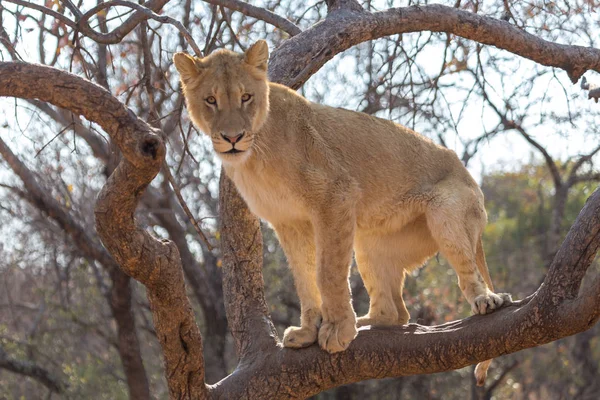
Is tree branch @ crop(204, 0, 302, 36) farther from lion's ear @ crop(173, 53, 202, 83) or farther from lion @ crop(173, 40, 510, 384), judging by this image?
lion's ear @ crop(173, 53, 202, 83)

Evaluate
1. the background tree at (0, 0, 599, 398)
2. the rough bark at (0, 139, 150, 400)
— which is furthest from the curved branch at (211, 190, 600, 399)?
the rough bark at (0, 139, 150, 400)

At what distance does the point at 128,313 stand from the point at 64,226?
1.39 metres

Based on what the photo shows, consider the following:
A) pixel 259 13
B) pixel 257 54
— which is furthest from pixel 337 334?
pixel 259 13

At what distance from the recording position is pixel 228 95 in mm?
4922

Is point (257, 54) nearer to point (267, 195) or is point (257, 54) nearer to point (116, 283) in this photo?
point (267, 195)

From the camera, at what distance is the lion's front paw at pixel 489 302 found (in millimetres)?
4980

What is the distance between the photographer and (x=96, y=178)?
40.4ft

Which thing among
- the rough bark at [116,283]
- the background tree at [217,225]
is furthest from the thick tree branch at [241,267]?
the rough bark at [116,283]

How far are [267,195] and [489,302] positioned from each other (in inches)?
57.3

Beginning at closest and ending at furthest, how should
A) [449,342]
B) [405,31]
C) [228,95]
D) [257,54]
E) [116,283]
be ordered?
[449,342] → [228,95] → [257,54] → [405,31] → [116,283]

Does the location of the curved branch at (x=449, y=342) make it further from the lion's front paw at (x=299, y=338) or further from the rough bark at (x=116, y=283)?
the rough bark at (x=116, y=283)

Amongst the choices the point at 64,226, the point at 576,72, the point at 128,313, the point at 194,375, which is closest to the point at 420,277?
the point at 128,313

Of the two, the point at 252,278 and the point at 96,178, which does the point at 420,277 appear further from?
the point at 252,278

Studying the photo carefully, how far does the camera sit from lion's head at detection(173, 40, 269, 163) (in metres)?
4.79
